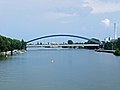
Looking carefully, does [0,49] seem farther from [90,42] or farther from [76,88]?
[90,42]

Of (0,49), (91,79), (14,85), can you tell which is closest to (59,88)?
(14,85)

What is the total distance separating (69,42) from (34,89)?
317 feet

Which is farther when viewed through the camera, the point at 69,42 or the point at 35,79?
the point at 69,42

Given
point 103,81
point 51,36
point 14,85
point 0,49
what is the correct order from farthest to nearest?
point 51,36 < point 0,49 < point 103,81 < point 14,85

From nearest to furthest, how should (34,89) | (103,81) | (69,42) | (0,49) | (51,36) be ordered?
(34,89), (103,81), (0,49), (51,36), (69,42)

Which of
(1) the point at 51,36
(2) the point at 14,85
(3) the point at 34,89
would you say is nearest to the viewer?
(3) the point at 34,89

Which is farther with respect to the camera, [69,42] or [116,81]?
[69,42]

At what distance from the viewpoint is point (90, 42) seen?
106m

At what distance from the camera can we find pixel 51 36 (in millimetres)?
101812

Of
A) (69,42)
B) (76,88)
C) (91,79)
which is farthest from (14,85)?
(69,42)

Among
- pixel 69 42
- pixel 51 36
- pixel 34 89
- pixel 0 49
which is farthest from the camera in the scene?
pixel 69 42

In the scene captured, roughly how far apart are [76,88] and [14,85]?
10.4ft

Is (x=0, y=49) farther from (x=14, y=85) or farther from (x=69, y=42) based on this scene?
(x=69, y=42)

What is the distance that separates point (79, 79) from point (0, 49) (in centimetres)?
3076
